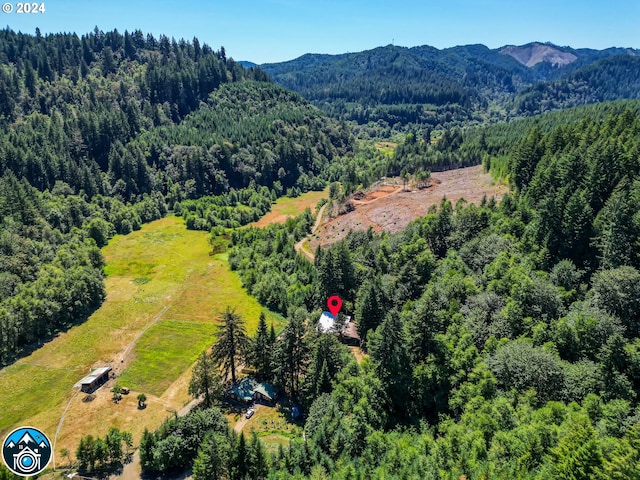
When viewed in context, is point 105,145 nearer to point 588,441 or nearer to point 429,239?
point 429,239

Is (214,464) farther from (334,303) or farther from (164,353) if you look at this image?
(334,303)

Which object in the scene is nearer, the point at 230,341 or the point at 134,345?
the point at 230,341

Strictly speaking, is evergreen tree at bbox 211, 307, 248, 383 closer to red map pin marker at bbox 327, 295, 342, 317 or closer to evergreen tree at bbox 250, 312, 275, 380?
evergreen tree at bbox 250, 312, 275, 380

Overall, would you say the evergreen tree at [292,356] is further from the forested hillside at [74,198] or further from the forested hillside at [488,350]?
the forested hillside at [74,198]

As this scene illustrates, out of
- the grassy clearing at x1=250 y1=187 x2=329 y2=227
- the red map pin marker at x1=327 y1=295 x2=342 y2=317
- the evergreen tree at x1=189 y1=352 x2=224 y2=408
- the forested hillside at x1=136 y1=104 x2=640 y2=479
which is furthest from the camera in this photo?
the grassy clearing at x1=250 y1=187 x2=329 y2=227

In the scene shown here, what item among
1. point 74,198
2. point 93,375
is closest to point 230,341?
point 93,375

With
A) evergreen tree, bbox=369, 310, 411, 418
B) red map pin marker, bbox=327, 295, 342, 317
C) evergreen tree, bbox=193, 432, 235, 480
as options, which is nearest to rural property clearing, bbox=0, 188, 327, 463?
red map pin marker, bbox=327, 295, 342, 317

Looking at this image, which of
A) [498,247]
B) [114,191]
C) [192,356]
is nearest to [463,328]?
[498,247]
